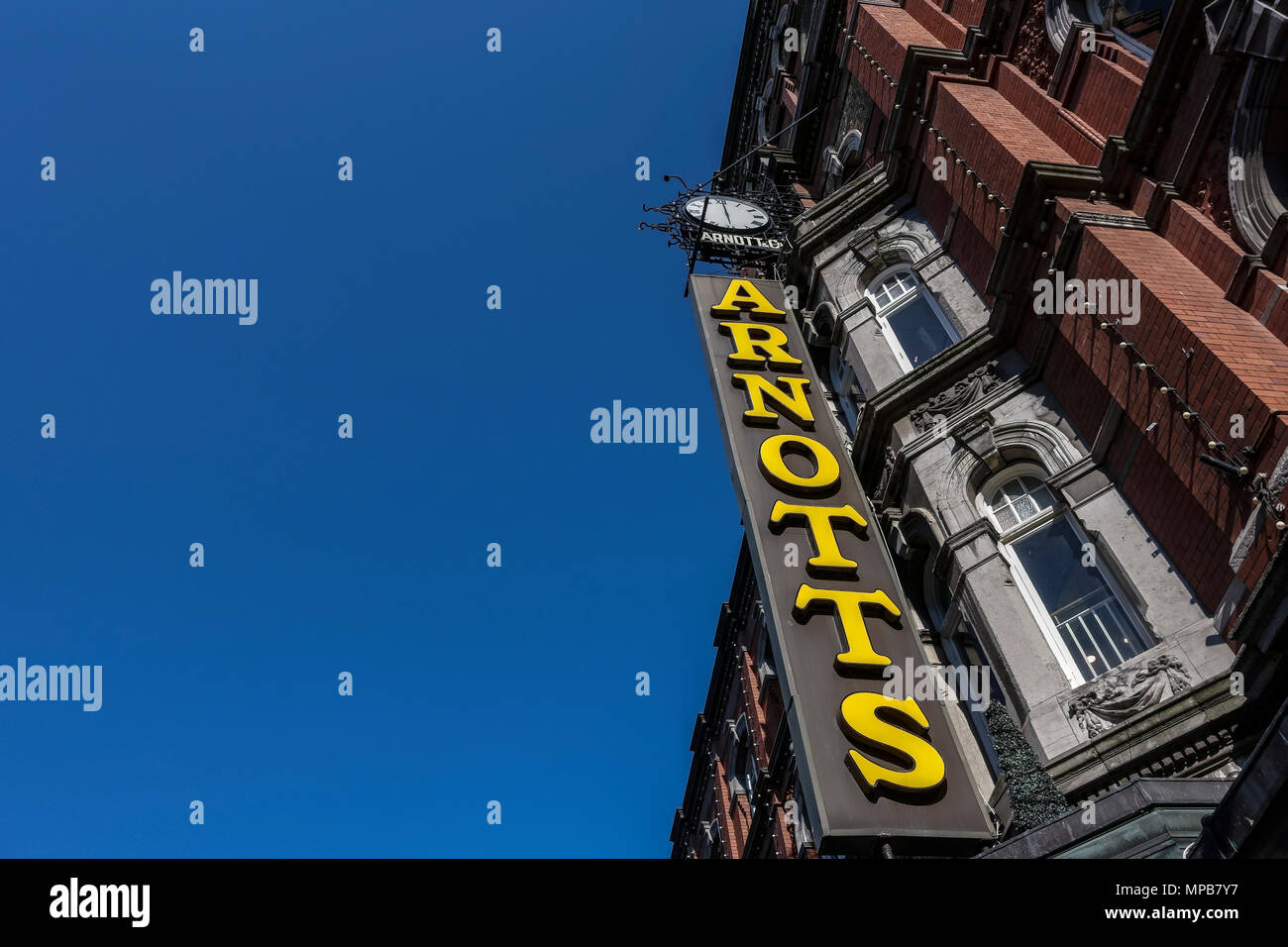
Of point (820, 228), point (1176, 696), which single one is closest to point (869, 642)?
point (1176, 696)

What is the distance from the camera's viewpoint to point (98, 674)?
20.8 m

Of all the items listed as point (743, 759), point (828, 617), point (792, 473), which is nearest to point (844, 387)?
point (792, 473)

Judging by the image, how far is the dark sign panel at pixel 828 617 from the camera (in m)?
9.73

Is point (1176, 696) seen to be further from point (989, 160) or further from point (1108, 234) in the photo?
point (989, 160)

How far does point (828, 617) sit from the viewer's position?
11867 mm

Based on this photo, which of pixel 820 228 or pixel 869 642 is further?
pixel 820 228

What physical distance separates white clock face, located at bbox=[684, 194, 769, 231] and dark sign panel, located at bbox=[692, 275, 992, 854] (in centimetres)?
464

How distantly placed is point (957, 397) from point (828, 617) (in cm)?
488

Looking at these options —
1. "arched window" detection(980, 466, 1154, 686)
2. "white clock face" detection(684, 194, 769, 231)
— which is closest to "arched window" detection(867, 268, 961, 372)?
"arched window" detection(980, 466, 1154, 686)

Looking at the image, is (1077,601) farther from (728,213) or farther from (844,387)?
(728,213)

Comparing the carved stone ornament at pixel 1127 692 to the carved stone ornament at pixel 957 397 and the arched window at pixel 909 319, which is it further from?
the arched window at pixel 909 319

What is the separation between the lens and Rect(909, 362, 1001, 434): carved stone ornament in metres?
14.6

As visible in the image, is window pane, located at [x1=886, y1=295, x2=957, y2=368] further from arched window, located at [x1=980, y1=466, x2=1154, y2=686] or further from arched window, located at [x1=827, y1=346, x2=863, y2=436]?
arched window, located at [x1=980, y1=466, x2=1154, y2=686]
